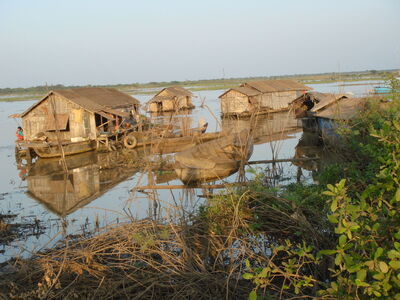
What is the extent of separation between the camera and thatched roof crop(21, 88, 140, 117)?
67.4 ft

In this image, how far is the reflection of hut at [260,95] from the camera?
3181 centimetres

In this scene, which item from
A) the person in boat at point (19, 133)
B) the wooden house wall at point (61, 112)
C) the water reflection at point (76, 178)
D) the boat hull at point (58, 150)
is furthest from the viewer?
the person in boat at point (19, 133)

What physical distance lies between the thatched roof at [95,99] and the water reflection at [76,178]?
2.88 m

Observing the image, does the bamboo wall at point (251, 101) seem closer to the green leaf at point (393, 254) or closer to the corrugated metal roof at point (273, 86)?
the corrugated metal roof at point (273, 86)

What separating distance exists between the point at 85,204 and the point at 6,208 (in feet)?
7.19

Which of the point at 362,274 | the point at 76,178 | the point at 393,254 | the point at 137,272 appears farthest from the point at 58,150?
the point at 393,254

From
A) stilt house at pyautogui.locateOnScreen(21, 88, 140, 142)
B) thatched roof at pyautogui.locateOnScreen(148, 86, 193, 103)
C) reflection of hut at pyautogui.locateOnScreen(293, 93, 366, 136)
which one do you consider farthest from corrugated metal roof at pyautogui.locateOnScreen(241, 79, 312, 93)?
stilt house at pyautogui.locateOnScreen(21, 88, 140, 142)

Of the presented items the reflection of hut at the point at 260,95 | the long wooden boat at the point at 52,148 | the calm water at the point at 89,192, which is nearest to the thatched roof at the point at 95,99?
the long wooden boat at the point at 52,148

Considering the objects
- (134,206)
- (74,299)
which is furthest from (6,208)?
(74,299)

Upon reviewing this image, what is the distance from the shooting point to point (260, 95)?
102ft

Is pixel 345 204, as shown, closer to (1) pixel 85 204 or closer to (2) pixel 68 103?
(1) pixel 85 204

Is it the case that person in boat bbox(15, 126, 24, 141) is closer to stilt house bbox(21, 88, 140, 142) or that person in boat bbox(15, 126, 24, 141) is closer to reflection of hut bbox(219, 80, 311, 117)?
stilt house bbox(21, 88, 140, 142)

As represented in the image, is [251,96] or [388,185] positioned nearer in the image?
[388,185]

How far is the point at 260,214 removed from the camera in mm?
5109
